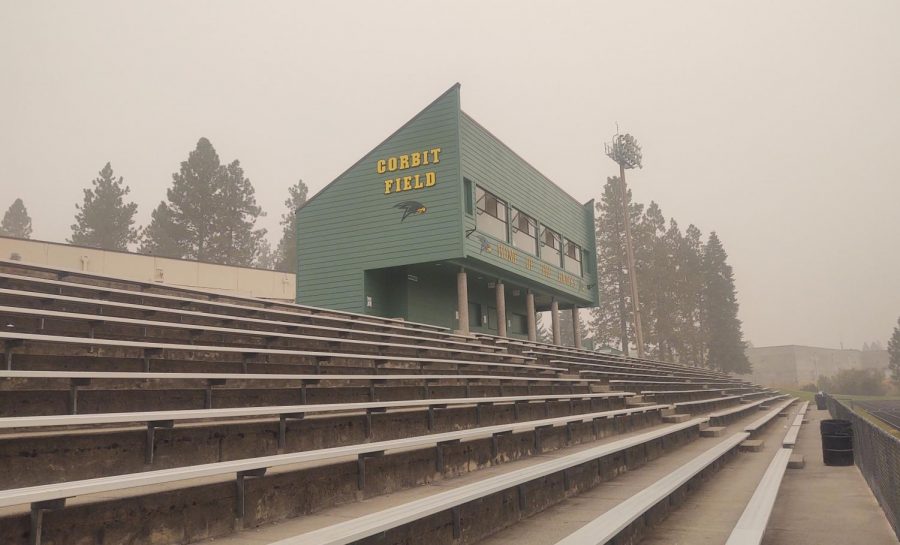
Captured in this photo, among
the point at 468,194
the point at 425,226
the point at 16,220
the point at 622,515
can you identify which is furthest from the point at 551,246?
the point at 16,220

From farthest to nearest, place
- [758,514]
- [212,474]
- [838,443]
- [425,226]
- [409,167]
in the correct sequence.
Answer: [409,167], [425,226], [838,443], [758,514], [212,474]

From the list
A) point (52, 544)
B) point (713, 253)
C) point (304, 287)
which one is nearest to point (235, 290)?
point (304, 287)

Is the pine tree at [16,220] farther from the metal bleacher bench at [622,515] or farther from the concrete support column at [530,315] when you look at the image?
the metal bleacher bench at [622,515]

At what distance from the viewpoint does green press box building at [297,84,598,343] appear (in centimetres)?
1508

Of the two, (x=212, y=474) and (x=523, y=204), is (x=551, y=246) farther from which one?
(x=212, y=474)

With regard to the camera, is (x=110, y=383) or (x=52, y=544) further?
(x=110, y=383)

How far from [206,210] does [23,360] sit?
41.6 m

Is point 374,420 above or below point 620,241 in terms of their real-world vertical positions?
below

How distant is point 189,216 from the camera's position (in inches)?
1630

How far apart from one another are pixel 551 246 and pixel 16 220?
210 ft

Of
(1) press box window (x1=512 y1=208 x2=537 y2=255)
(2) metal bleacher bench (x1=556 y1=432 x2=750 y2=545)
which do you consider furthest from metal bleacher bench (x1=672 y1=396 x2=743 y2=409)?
(1) press box window (x1=512 y1=208 x2=537 y2=255)

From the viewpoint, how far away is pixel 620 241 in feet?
156

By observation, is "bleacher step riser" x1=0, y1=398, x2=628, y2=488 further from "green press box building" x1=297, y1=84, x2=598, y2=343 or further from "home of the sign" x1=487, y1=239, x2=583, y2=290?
"home of the sign" x1=487, y1=239, x2=583, y2=290

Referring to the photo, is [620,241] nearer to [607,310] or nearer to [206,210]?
[607,310]
